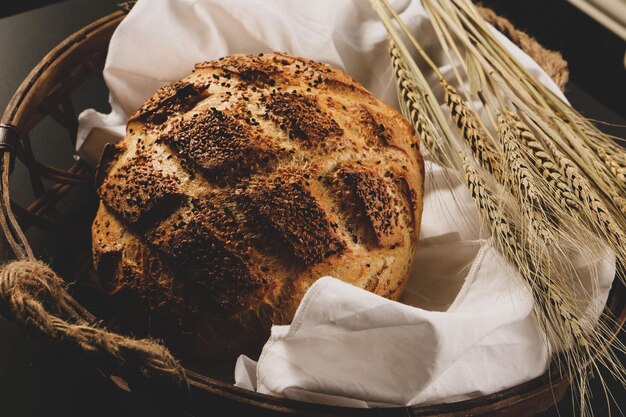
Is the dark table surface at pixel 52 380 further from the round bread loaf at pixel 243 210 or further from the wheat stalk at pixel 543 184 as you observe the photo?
the wheat stalk at pixel 543 184

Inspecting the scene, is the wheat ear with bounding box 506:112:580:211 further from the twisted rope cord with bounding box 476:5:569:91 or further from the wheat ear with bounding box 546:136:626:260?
the twisted rope cord with bounding box 476:5:569:91

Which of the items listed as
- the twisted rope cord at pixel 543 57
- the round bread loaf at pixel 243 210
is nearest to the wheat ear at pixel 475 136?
the round bread loaf at pixel 243 210

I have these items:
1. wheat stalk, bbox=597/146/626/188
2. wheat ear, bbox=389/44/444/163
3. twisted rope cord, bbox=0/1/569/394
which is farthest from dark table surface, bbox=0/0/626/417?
wheat ear, bbox=389/44/444/163

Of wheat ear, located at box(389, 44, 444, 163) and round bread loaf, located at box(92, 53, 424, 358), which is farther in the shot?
wheat ear, located at box(389, 44, 444, 163)

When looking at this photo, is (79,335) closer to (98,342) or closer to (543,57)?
(98,342)

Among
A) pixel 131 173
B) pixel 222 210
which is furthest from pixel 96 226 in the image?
pixel 222 210

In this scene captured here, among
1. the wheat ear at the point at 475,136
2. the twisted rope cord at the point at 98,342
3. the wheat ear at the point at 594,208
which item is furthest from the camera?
the wheat ear at the point at 475,136

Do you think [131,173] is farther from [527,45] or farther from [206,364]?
[527,45]
